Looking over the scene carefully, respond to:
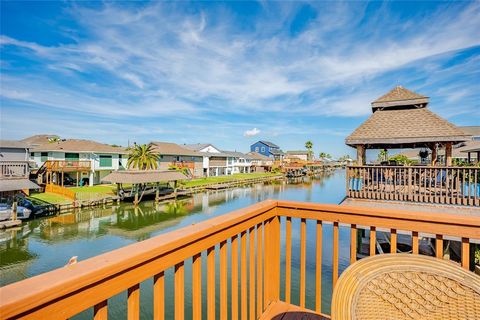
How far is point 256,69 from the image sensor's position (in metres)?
19.8

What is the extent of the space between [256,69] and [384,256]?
19.8 m

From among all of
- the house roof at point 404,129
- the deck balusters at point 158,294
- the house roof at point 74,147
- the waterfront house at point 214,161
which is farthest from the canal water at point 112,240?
the waterfront house at point 214,161

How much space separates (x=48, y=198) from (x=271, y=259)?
25.6 meters

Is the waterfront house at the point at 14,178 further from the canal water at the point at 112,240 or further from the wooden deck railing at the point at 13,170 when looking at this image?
the canal water at the point at 112,240

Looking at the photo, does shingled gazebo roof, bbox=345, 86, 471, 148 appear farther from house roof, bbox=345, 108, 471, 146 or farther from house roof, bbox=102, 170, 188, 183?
house roof, bbox=102, 170, 188, 183

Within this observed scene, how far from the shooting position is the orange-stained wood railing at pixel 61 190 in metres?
21.5

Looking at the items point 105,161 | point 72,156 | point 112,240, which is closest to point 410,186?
point 112,240

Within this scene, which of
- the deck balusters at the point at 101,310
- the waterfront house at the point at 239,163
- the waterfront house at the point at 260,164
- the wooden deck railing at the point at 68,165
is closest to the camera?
the deck balusters at the point at 101,310

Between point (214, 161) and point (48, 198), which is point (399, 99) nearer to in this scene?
point (48, 198)

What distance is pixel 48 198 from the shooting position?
21.3m

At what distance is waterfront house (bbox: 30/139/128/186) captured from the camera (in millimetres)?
25148

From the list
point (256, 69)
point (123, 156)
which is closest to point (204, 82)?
point (256, 69)

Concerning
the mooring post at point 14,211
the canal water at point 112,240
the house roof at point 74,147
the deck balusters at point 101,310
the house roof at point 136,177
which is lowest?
the canal water at point 112,240

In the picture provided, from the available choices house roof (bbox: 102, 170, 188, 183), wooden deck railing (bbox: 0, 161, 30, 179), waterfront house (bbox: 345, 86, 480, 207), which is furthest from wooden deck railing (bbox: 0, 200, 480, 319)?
house roof (bbox: 102, 170, 188, 183)
